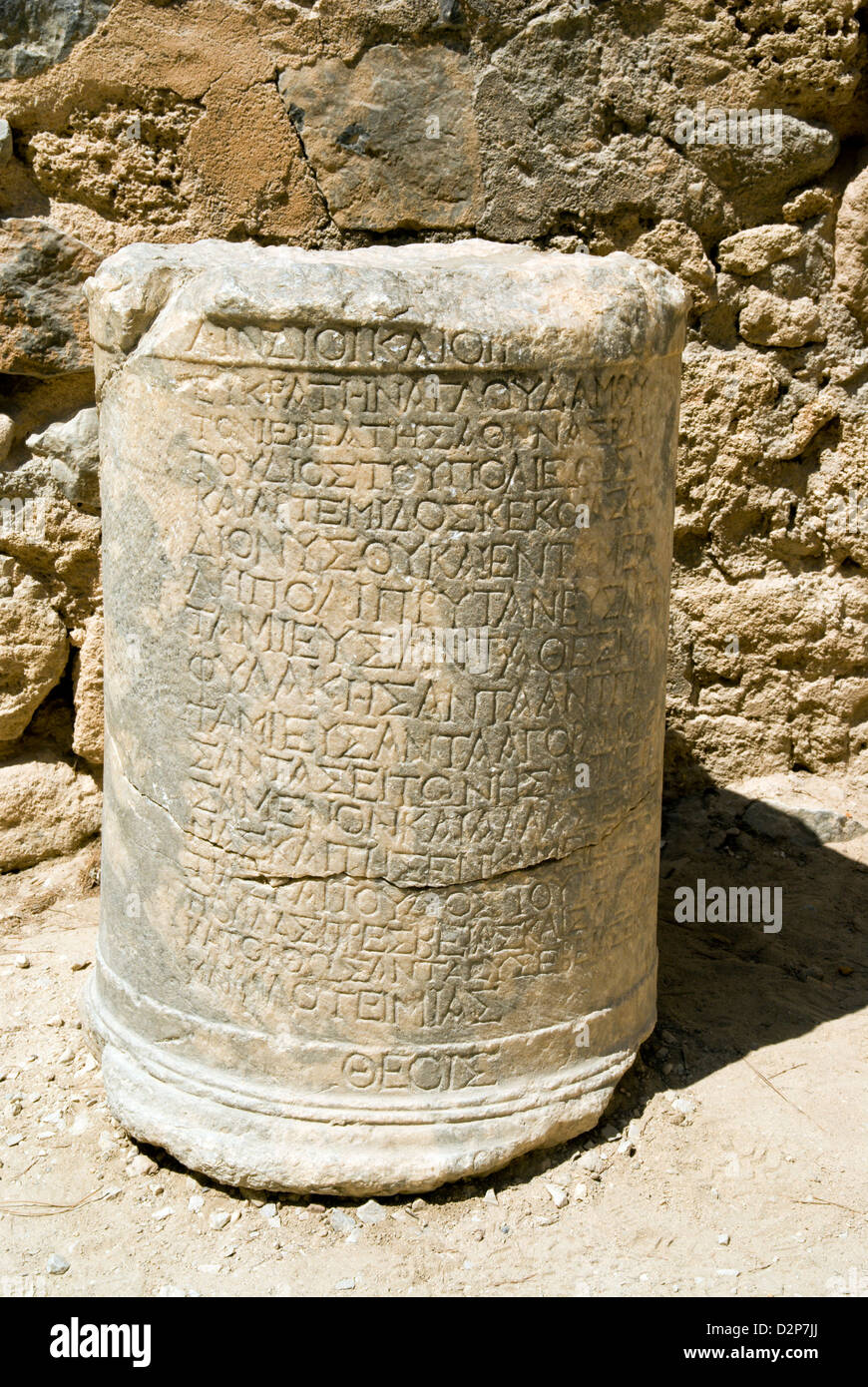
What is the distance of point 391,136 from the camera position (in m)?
4.09

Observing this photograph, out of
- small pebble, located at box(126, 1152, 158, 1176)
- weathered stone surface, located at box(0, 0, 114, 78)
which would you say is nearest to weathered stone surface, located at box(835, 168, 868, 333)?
weathered stone surface, located at box(0, 0, 114, 78)

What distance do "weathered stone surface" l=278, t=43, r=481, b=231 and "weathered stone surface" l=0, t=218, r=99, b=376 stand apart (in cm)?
71

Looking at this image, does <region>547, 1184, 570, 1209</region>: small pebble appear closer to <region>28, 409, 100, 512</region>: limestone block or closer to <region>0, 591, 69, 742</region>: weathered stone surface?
<region>0, 591, 69, 742</region>: weathered stone surface

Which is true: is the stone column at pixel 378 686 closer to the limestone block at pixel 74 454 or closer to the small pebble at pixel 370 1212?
the small pebble at pixel 370 1212

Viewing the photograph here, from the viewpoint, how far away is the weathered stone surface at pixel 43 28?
3.85m

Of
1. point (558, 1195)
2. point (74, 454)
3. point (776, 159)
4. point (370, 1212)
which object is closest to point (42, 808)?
point (74, 454)

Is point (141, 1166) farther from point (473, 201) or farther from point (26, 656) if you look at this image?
point (473, 201)

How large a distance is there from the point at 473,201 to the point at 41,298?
1236 millimetres

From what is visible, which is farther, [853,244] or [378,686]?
[853,244]

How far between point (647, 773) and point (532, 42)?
6.96 ft

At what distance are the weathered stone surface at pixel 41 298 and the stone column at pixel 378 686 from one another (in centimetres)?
95

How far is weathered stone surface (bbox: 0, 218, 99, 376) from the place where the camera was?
398 centimetres

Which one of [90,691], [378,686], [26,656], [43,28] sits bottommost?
[90,691]

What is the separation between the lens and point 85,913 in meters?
4.34
